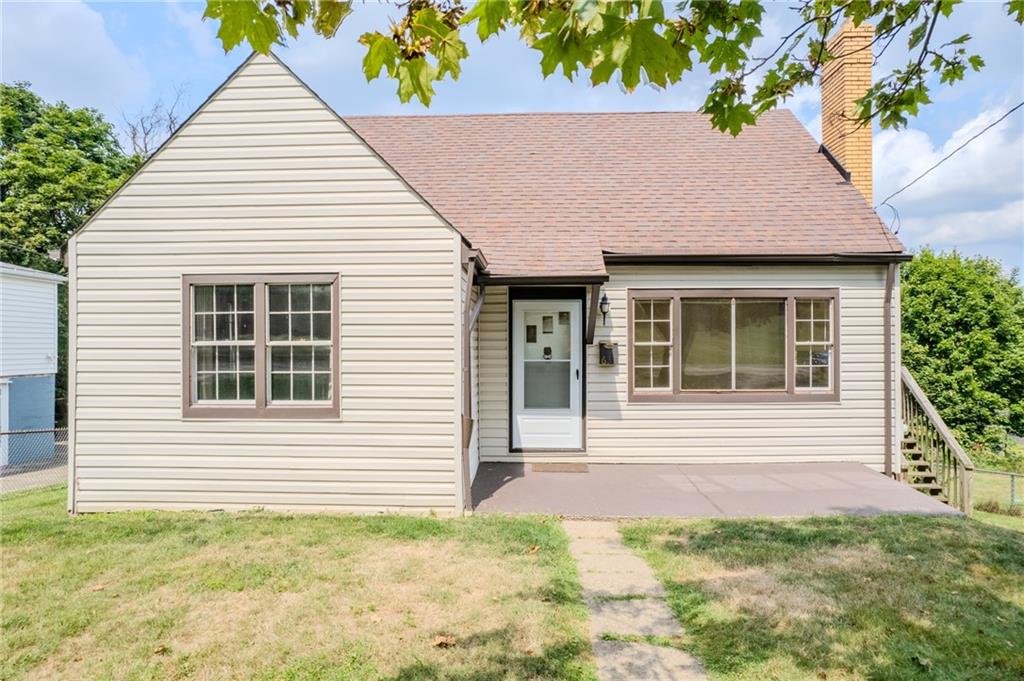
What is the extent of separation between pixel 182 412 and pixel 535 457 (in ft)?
14.9

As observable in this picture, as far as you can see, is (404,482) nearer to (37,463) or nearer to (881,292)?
(881,292)

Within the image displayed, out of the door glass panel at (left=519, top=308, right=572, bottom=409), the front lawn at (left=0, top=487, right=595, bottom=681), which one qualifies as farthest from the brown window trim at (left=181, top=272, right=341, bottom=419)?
the door glass panel at (left=519, top=308, right=572, bottom=409)

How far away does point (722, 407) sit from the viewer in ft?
25.5

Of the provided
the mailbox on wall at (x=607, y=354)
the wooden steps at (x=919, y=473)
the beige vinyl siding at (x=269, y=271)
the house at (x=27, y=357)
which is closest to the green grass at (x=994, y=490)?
the wooden steps at (x=919, y=473)

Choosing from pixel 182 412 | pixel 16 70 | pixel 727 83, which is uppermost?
pixel 16 70

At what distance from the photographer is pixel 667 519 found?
550cm

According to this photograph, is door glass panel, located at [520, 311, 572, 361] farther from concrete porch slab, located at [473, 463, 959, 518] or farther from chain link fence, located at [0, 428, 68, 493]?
chain link fence, located at [0, 428, 68, 493]

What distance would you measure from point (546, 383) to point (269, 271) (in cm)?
406

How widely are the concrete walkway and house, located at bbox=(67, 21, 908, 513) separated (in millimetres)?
1656

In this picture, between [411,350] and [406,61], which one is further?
[411,350]

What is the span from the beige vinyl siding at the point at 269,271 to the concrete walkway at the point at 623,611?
170cm

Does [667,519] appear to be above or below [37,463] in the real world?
above

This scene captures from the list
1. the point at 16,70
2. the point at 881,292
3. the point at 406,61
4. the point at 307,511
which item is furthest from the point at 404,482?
the point at 16,70

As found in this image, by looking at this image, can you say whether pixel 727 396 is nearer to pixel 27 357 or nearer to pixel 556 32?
pixel 556 32
